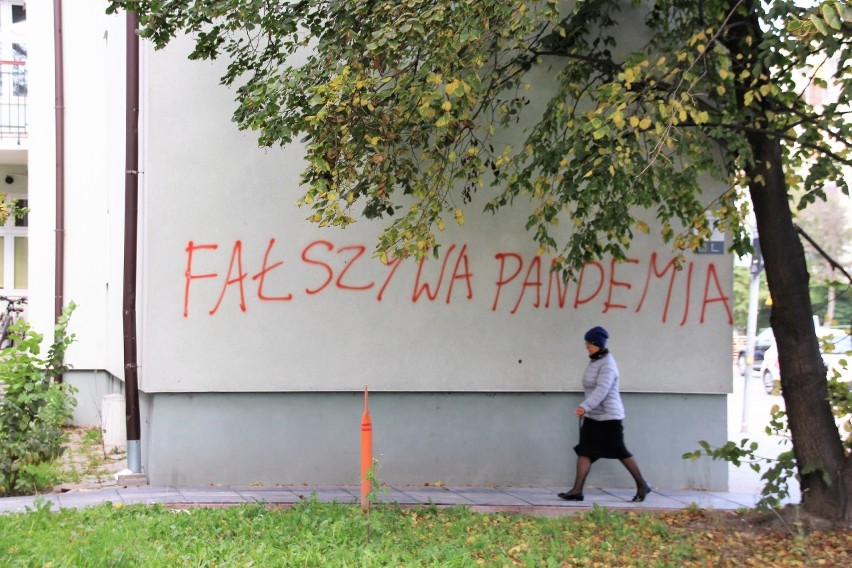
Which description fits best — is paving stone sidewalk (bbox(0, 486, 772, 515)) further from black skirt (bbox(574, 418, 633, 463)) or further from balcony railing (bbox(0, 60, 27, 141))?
Result: balcony railing (bbox(0, 60, 27, 141))

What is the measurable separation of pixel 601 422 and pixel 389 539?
2.85 m

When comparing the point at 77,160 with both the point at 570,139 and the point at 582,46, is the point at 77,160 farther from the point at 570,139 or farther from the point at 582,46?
the point at 570,139

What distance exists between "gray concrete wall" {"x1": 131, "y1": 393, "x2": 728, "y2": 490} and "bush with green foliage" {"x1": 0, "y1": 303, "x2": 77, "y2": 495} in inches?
35.6

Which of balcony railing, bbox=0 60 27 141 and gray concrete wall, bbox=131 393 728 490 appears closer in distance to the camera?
gray concrete wall, bbox=131 393 728 490

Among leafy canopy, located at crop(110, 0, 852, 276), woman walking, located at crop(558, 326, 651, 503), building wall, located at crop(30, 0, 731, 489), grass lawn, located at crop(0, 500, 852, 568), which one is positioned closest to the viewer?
grass lawn, located at crop(0, 500, 852, 568)

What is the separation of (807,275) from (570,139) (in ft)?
6.72

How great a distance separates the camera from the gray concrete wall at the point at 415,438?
885cm

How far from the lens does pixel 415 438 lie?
9227 millimetres

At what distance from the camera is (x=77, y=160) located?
1429 cm

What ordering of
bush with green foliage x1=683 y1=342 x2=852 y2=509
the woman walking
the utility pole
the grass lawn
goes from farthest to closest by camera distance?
the utility pole, the woman walking, bush with green foliage x1=683 y1=342 x2=852 y2=509, the grass lawn

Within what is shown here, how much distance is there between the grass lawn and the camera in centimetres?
598

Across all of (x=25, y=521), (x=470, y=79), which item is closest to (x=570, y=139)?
(x=470, y=79)

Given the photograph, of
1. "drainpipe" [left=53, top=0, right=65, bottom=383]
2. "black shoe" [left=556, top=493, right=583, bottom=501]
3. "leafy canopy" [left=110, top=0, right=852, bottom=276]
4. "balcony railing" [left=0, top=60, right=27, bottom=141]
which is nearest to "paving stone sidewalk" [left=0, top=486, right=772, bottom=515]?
"black shoe" [left=556, top=493, right=583, bottom=501]

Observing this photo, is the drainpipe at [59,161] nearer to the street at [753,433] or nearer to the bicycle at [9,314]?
the bicycle at [9,314]
